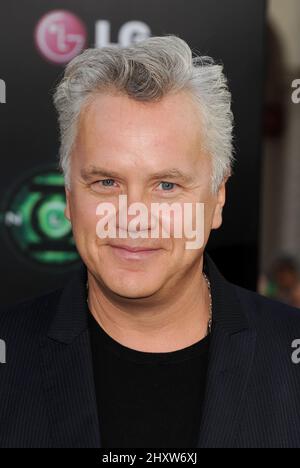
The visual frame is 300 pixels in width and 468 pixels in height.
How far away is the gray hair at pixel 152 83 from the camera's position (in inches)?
81.3

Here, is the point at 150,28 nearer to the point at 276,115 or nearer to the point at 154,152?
the point at 154,152

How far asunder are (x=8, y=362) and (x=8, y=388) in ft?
0.31

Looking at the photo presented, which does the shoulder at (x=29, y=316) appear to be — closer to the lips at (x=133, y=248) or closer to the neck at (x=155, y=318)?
Answer: the neck at (x=155, y=318)

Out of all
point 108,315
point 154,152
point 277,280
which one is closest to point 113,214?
point 154,152

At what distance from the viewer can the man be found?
6.77 ft

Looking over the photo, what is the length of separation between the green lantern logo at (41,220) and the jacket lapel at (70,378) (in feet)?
0.86

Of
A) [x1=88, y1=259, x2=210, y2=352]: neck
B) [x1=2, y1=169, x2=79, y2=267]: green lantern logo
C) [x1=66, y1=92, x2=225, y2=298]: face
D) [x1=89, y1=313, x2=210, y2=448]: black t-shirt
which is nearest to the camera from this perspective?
[x1=66, y1=92, x2=225, y2=298]: face

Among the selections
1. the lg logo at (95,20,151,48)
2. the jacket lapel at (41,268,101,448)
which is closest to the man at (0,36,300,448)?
the jacket lapel at (41,268,101,448)

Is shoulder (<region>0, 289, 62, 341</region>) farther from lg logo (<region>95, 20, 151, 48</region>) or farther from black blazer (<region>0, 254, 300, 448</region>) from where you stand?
lg logo (<region>95, 20, 151, 48</region>)

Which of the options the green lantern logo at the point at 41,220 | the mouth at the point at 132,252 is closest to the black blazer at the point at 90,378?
the green lantern logo at the point at 41,220

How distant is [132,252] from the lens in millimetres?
2084

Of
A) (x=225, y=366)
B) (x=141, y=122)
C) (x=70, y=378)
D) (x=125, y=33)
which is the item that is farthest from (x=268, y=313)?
(x=125, y=33)

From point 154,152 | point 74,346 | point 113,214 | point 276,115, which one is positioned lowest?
point 276,115
